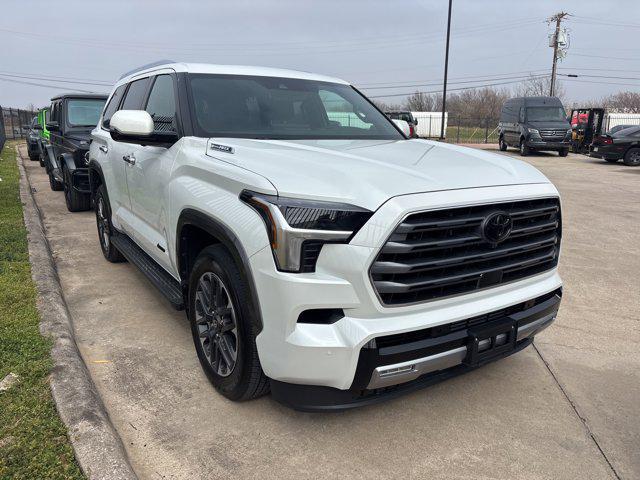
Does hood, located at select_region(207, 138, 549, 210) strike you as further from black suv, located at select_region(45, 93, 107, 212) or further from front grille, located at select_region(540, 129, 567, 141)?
front grille, located at select_region(540, 129, 567, 141)

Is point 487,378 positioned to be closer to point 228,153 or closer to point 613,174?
point 228,153

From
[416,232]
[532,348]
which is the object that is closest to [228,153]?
[416,232]

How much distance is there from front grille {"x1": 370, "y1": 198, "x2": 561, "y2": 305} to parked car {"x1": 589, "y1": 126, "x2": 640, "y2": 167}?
62.0ft

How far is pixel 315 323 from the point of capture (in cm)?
231

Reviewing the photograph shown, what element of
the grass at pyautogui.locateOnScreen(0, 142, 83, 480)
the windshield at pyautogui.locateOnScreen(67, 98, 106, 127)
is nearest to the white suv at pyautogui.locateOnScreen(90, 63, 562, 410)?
the grass at pyautogui.locateOnScreen(0, 142, 83, 480)

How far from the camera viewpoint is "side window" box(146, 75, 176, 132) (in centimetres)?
360

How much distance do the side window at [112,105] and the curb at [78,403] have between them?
1876 mm

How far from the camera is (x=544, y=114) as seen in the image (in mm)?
22875

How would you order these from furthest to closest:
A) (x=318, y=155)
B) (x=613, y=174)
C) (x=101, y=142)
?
(x=613, y=174) → (x=101, y=142) → (x=318, y=155)

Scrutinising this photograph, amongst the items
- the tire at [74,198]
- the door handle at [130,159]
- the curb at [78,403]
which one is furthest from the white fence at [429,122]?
the curb at [78,403]

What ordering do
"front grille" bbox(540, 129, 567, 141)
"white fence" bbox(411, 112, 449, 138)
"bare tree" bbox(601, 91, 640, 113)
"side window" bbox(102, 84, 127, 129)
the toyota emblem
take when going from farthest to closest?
"bare tree" bbox(601, 91, 640, 113), "white fence" bbox(411, 112, 449, 138), "front grille" bbox(540, 129, 567, 141), "side window" bbox(102, 84, 127, 129), the toyota emblem

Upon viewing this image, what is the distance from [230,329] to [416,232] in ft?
3.80

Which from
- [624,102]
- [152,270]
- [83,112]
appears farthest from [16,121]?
[624,102]

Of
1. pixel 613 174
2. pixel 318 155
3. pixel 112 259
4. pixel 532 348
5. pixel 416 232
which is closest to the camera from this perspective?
pixel 416 232
